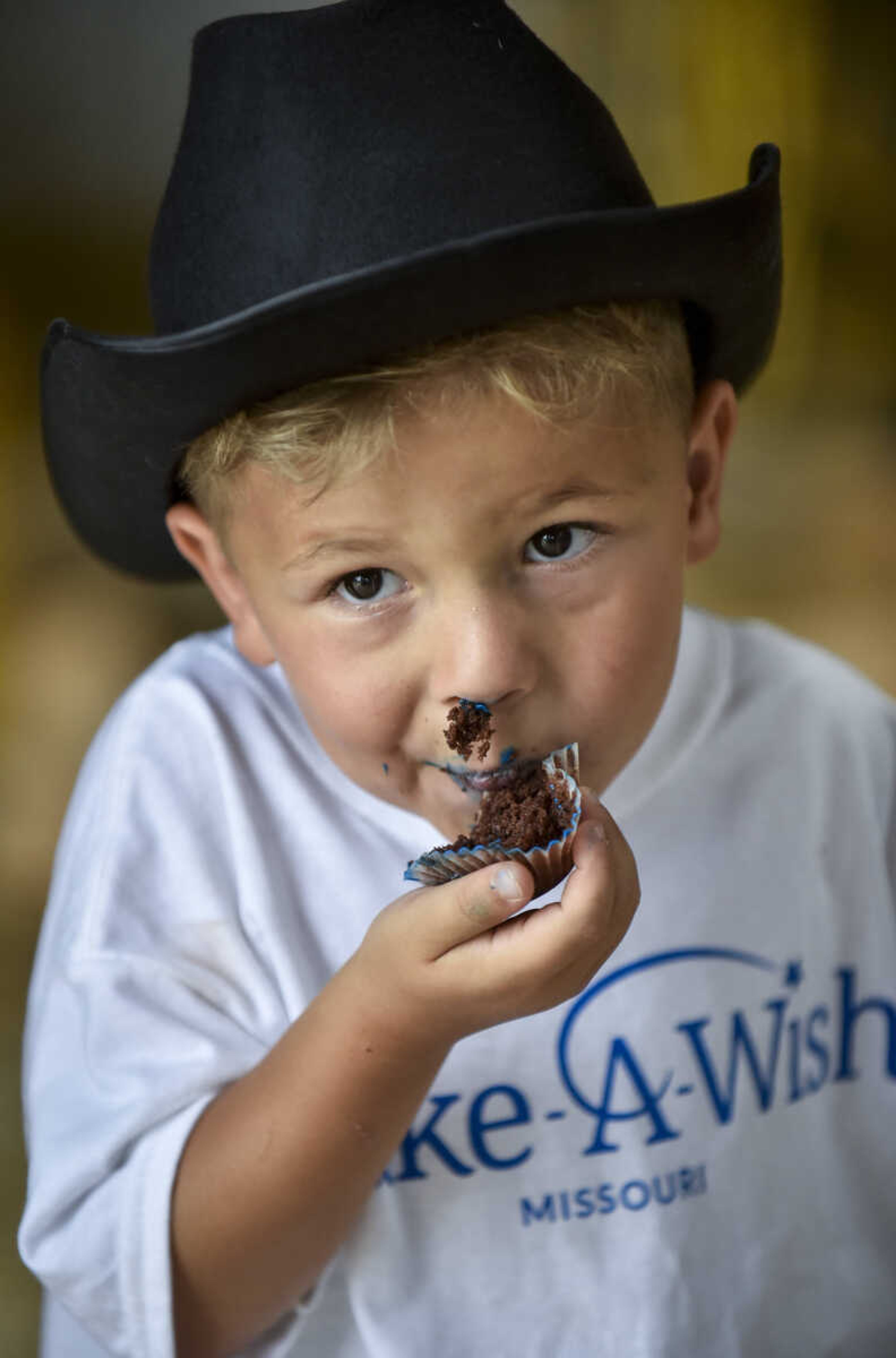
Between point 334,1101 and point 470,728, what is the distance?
255mm

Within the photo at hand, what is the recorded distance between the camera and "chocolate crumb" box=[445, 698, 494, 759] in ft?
2.45

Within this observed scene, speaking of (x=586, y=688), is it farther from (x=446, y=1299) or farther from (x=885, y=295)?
(x=885, y=295)

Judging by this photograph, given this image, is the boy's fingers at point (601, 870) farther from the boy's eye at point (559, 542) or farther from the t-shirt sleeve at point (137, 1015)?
the t-shirt sleeve at point (137, 1015)

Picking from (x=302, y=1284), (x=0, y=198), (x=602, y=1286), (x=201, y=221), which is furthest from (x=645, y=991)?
(x=0, y=198)

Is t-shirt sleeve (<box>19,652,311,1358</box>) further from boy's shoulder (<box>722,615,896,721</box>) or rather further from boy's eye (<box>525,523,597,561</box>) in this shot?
boy's shoulder (<box>722,615,896,721</box>)

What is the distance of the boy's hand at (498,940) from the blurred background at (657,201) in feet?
1.43

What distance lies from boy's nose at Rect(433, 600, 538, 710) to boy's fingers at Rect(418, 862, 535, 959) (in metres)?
0.10

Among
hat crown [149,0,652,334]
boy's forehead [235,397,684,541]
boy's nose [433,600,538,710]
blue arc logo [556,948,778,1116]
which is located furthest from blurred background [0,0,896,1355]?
blue arc logo [556,948,778,1116]

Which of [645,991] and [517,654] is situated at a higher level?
[517,654]

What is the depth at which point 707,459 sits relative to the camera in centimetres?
91

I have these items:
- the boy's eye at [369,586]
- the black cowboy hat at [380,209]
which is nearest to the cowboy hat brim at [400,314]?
the black cowboy hat at [380,209]

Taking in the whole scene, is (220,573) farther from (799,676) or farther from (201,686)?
(799,676)

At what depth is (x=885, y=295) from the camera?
8.87 feet

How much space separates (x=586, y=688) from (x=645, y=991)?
12.5 inches
